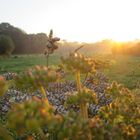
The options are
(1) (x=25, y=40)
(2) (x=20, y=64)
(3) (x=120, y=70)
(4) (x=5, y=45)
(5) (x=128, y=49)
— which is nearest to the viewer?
(3) (x=120, y=70)

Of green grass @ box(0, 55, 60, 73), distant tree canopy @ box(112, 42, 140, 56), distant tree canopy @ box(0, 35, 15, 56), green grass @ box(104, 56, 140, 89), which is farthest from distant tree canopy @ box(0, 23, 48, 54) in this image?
green grass @ box(104, 56, 140, 89)

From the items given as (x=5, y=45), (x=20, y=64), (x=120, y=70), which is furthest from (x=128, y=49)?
(x=120, y=70)

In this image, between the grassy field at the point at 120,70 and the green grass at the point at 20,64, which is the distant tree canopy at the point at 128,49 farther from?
the grassy field at the point at 120,70

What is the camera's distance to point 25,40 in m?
93.8

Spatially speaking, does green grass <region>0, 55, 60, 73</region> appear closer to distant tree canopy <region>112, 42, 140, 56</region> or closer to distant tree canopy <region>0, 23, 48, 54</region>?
distant tree canopy <region>112, 42, 140, 56</region>

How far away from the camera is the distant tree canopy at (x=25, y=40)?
305 ft

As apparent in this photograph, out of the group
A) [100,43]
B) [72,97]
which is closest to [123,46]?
[100,43]

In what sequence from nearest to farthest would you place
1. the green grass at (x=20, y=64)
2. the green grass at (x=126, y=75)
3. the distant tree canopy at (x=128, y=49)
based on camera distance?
the green grass at (x=126, y=75), the green grass at (x=20, y=64), the distant tree canopy at (x=128, y=49)

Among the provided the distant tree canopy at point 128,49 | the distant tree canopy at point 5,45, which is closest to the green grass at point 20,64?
the distant tree canopy at point 5,45

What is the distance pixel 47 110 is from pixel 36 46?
Answer: 92.4 metres

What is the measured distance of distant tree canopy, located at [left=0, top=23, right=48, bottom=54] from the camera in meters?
93.1

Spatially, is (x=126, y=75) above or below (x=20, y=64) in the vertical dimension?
above

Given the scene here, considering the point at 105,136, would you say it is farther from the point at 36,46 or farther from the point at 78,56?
the point at 36,46

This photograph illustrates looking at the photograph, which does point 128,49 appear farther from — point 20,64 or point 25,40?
point 20,64
